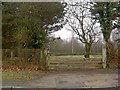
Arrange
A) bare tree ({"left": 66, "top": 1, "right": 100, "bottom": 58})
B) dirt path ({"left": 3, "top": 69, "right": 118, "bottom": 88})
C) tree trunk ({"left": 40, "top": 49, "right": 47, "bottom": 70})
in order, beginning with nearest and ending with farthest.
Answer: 1. dirt path ({"left": 3, "top": 69, "right": 118, "bottom": 88})
2. tree trunk ({"left": 40, "top": 49, "right": 47, "bottom": 70})
3. bare tree ({"left": 66, "top": 1, "right": 100, "bottom": 58})

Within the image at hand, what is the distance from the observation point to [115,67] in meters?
14.4

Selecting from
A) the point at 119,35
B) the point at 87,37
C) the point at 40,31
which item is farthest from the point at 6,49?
the point at 87,37

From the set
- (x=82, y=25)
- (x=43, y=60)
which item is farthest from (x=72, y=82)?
(x=82, y=25)

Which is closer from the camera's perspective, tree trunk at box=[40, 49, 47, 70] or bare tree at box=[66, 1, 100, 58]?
tree trunk at box=[40, 49, 47, 70]

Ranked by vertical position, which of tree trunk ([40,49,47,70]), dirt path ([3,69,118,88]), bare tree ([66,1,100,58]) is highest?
bare tree ([66,1,100,58])

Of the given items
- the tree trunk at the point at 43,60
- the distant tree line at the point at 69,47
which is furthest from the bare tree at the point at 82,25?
the tree trunk at the point at 43,60

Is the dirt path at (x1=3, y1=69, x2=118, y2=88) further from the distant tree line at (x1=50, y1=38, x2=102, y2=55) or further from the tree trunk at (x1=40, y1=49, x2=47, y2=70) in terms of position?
the distant tree line at (x1=50, y1=38, x2=102, y2=55)

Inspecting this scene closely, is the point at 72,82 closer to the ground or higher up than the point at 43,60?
closer to the ground

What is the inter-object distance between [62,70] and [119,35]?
6736 millimetres

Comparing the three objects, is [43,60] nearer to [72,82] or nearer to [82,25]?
[72,82]

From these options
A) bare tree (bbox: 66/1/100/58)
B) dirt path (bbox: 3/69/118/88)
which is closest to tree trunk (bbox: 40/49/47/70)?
dirt path (bbox: 3/69/118/88)

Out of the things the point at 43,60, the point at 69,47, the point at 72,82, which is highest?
the point at 69,47

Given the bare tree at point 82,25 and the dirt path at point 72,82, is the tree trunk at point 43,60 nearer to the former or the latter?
the dirt path at point 72,82

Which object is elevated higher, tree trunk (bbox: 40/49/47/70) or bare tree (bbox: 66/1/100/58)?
bare tree (bbox: 66/1/100/58)
